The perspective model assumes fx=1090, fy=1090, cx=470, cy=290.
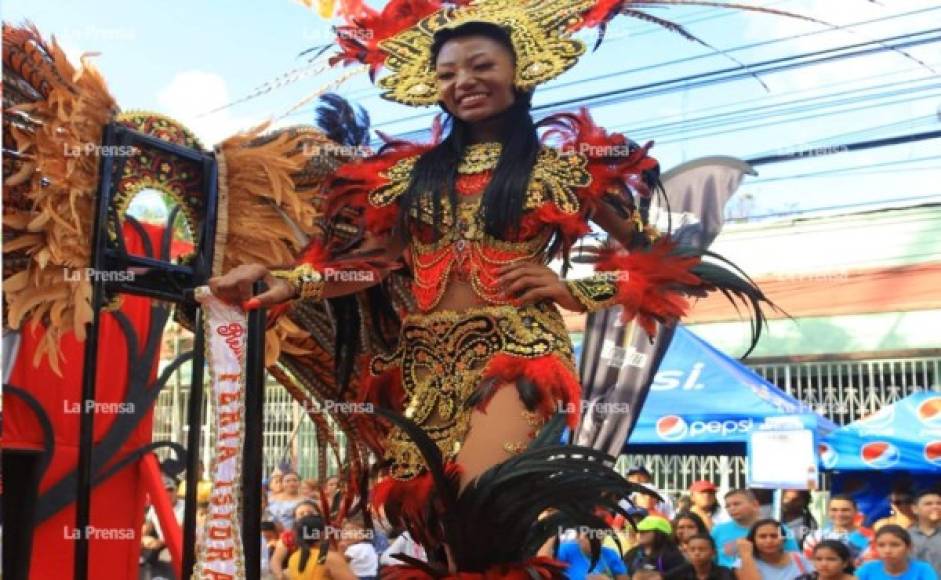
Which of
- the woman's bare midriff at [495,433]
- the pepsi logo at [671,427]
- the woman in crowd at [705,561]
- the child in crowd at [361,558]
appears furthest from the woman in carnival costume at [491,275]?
the pepsi logo at [671,427]

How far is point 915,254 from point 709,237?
6.57m

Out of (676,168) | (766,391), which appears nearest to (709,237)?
(676,168)

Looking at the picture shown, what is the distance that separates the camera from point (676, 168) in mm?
6242

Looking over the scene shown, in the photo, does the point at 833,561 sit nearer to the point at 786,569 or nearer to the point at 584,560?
the point at 786,569

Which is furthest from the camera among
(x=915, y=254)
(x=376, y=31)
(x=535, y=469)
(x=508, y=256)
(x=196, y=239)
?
(x=915, y=254)

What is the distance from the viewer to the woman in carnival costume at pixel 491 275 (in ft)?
7.47

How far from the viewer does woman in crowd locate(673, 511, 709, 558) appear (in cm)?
478

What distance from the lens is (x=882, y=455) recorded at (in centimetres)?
656

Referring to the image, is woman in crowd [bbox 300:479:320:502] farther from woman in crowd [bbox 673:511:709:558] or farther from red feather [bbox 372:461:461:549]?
red feather [bbox 372:461:461:549]

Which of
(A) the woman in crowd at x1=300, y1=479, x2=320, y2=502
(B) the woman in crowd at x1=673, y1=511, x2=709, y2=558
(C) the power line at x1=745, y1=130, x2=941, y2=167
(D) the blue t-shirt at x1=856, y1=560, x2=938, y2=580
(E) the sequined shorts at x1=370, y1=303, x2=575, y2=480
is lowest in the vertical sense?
(D) the blue t-shirt at x1=856, y1=560, x2=938, y2=580

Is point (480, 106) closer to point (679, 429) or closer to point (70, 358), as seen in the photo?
point (70, 358)

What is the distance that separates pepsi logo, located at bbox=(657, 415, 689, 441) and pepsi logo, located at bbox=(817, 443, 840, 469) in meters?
0.99

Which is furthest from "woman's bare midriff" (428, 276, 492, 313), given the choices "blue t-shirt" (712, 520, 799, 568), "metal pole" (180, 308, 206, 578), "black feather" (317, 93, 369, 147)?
"blue t-shirt" (712, 520, 799, 568)

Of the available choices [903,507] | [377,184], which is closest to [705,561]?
[903,507]
